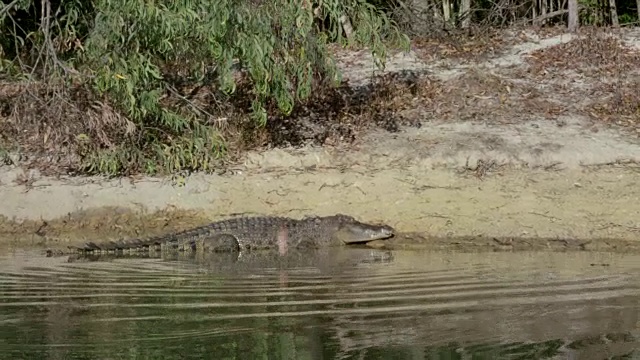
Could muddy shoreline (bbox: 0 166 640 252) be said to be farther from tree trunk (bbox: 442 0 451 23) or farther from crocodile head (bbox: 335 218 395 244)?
tree trunk (bbox: 442 0 451 23)

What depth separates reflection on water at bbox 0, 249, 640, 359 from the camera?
6.38 m

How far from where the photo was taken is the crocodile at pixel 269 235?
11.3m

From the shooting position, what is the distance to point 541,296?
7.91 metres

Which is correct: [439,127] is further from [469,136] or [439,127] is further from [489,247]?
[489,247]

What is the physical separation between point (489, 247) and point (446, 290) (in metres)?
2.99

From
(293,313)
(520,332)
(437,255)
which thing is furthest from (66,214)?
(520,332)

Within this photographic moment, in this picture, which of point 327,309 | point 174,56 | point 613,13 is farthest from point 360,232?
point 613,13

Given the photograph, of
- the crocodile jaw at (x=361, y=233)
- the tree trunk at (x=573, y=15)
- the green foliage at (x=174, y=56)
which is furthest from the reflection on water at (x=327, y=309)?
the tree trunk at (x=573, y=15)

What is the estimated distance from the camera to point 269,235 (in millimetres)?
11414

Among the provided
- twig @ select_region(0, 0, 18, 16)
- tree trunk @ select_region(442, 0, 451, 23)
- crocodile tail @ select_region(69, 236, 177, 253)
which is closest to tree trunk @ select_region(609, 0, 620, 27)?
tree trunk @ select_region(442, 0, 451, 23)

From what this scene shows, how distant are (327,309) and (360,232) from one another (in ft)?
13.1

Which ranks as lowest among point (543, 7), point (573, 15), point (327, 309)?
point (327, 309)

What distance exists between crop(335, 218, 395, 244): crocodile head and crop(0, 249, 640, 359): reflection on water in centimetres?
117

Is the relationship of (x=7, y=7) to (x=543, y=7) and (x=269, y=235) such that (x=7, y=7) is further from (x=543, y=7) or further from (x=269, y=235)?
(x=543, y=7)
